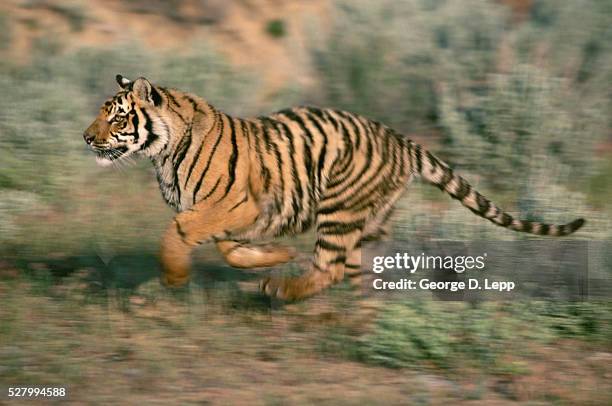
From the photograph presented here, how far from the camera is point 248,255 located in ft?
22.7

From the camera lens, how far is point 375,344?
6363 millimetres

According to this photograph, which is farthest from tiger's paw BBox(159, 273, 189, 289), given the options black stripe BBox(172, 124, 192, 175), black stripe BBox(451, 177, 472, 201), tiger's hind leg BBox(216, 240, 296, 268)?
black stripe BBox(451, 177, 472, 201)

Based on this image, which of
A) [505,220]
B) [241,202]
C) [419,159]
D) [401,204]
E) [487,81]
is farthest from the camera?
[487,81]

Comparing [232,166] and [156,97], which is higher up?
[156,97]

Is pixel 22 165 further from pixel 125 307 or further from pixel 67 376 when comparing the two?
pixel 67 376

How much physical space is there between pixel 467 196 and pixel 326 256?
3.29 ft

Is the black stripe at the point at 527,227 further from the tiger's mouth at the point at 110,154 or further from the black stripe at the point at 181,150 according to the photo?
the tiger's mouth at the point at 110,154

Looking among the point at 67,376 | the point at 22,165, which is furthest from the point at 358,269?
the point at 22,165

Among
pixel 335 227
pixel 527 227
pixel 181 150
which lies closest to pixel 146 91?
pixel 181 150

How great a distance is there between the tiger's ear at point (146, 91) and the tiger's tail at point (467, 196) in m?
1.71

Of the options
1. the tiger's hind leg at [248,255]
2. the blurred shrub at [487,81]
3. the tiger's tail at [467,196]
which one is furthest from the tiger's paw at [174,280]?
the blurred shrub at [487,81]

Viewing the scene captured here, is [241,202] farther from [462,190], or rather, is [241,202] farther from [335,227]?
[462,190]

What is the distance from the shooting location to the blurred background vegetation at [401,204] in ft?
20.8

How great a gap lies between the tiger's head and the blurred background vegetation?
0.94 meters
